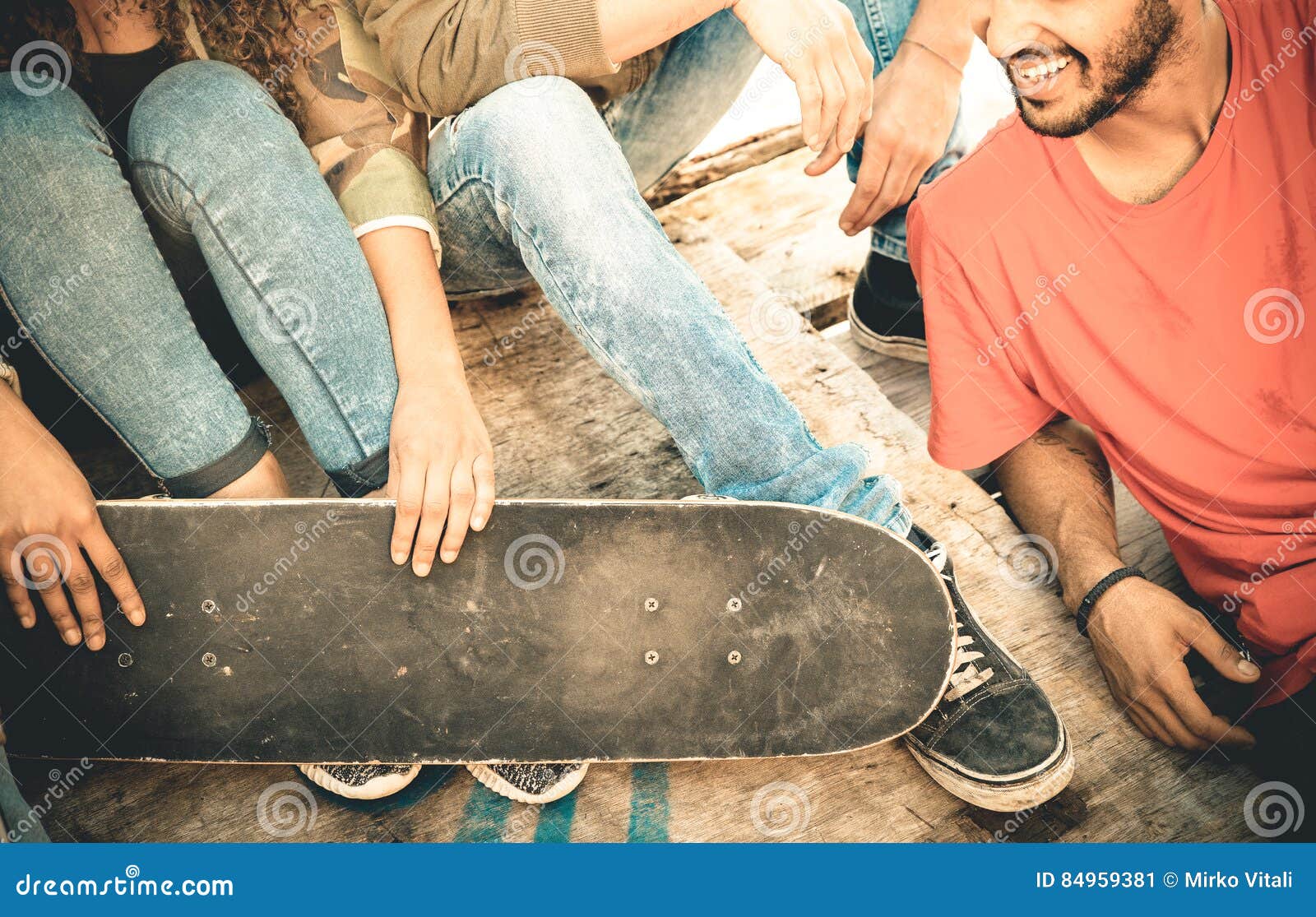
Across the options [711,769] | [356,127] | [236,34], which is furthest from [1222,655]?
[236,34]

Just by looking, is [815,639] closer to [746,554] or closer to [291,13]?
[746,554]

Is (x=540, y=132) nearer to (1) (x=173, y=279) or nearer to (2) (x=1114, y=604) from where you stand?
(1) (x=173, y=279)

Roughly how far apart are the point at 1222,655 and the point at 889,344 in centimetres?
91

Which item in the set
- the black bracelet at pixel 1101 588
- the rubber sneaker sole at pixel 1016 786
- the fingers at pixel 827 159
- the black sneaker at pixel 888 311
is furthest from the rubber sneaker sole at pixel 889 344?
the rubber sneaker sole at pixel 1016 786

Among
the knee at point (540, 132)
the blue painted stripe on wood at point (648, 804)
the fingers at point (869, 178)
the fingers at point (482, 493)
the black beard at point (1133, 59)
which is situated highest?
the knee at point (540, 132)

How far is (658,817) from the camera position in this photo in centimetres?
133

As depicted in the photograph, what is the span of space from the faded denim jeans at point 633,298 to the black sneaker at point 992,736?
0.25m

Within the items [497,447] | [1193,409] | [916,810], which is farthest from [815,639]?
[497,447]

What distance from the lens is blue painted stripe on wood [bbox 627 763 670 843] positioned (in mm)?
1315

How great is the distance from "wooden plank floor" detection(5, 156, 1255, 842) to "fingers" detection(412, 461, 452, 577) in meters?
0.37

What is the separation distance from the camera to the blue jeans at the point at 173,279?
1232 millimetres

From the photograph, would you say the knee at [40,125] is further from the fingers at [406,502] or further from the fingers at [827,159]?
the fingers at [827,159]

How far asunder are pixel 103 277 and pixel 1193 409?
5.18 feet

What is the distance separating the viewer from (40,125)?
1.27 meters
